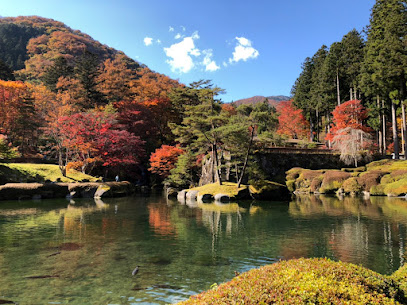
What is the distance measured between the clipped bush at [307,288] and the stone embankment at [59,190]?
26395 mm

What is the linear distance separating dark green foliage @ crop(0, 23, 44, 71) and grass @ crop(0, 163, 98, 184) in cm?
5547

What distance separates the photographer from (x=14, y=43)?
79.4 meters

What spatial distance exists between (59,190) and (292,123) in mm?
42714

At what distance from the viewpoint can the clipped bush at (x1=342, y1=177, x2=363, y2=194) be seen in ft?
93.9

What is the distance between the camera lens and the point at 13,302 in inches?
219

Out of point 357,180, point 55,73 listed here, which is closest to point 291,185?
point 357,180

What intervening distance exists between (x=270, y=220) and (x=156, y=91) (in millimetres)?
40081

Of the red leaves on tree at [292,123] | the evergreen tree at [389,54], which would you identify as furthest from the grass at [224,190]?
the red leaves on tree at [292,123]

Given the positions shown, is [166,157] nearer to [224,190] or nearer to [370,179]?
[224,190]

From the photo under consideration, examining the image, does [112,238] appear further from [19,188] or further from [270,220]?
[19,188]

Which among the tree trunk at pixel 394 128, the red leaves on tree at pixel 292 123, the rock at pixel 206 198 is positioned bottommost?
the rock at pixel 206 198

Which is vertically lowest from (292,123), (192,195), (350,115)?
(192,195)

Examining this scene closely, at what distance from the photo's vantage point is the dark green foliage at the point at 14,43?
73625mm

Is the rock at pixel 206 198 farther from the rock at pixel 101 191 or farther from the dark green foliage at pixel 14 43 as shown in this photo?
the dark green foliage at pixel 14 43
